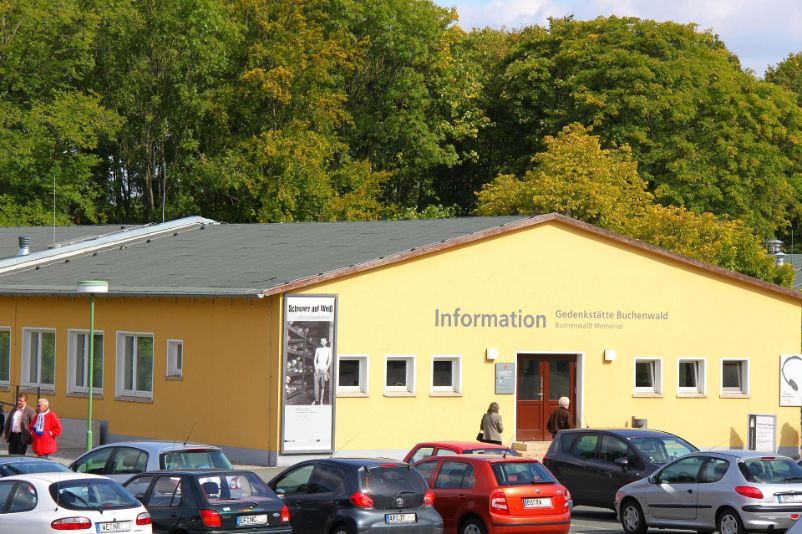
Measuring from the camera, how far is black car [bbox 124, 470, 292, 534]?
59.3 feet

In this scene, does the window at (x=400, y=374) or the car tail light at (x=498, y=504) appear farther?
the window at (x=400, y=374)

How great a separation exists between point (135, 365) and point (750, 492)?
691 inches

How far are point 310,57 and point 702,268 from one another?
27871 millimetres

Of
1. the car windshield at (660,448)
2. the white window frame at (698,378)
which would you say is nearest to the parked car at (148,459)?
the car windshield at (660,448)

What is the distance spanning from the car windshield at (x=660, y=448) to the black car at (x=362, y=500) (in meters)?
6.38

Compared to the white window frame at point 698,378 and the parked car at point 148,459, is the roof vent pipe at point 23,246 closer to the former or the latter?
the white window frame at point 698,378

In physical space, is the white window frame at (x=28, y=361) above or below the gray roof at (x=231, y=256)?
below

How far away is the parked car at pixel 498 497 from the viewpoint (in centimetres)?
2006

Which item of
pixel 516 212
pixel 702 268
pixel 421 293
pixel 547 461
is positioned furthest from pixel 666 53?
pixel 547 461

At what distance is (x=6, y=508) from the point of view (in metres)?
17.1

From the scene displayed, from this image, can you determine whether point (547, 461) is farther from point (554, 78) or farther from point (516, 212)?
point (554, 78)

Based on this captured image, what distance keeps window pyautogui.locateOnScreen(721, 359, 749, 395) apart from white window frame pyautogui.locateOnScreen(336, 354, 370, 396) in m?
10.1

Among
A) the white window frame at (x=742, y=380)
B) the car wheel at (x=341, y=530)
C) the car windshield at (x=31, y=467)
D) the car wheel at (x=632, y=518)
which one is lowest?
the car wheel at (x=632, y=518)

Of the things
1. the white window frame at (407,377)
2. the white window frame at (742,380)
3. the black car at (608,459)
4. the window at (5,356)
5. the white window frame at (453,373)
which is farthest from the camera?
the window at (5,356)
